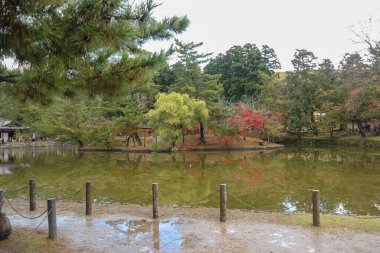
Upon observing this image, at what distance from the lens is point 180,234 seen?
6355 millimetres

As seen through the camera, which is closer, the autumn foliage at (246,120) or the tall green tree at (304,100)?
the autumn foliage at (246,120)

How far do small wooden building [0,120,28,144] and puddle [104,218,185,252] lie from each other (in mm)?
37914

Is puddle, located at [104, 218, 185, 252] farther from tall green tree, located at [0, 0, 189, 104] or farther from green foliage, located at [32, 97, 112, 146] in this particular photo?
green foliage, located at [32, 97, 112, 146]

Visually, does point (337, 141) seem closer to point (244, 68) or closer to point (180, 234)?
point (244, 68)

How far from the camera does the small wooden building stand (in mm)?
40291

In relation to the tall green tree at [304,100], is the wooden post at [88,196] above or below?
below

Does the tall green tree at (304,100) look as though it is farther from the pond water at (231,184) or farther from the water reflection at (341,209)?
the water reflection at (341,209)

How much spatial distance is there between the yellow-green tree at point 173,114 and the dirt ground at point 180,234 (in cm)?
1892

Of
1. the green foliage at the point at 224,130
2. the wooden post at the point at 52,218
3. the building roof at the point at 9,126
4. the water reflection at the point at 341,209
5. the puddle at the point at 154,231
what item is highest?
the building roof at the point at 9,126

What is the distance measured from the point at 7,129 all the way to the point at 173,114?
2456 cm

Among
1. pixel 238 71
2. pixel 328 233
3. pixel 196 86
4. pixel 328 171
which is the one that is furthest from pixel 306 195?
pixel 238 71

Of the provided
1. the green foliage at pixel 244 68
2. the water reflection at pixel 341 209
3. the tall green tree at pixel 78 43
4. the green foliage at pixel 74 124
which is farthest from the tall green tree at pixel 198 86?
the tall green tree at pixel 78 43

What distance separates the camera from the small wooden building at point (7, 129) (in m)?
40.3

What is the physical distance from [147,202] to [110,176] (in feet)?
19.8
